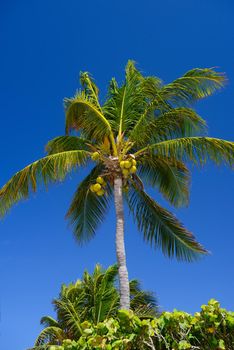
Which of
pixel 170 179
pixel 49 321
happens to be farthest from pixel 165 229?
pixel 49 321

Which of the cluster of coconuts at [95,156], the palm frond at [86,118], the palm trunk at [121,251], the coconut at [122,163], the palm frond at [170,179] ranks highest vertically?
the palm frond at [86,118]

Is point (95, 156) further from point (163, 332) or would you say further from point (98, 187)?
point (163, 332)

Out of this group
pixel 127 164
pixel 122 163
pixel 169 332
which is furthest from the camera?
pixel 122 163

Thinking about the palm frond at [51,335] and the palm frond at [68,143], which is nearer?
the palm frond at [68,143]

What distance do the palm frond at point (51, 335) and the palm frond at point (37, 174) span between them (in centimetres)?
805

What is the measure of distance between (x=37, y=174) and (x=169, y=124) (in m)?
3.77

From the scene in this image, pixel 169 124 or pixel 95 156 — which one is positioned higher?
pixel 169 124

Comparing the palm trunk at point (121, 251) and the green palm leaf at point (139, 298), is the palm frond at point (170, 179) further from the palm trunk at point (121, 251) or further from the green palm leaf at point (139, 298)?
the green palm leaf at point (139, 298)

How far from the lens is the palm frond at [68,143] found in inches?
569

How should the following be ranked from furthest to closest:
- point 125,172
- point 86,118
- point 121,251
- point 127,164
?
point 86,118 < point 125,172 < point 127,164 < point 121,251

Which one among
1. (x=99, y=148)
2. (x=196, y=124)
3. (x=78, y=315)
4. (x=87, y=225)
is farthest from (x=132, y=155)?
(x=78, y=315)

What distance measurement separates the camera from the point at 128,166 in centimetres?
1275

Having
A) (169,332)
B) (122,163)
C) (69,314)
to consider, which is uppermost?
(122,163)

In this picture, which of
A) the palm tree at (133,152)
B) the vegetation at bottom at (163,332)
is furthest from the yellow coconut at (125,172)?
the vegetation at bottom at (163,332)
